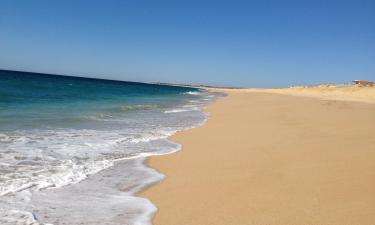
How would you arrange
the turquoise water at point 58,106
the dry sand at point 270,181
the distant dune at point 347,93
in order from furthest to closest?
the distant dune at point 347,93
the turquoise water at point 58,106
the dry sand at point 270,181

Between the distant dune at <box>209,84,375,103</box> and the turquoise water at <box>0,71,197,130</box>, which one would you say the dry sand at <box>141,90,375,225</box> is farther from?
the distant dune at <box>209,84,375,103</box>

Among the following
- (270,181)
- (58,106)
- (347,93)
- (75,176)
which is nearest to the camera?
(270,181)

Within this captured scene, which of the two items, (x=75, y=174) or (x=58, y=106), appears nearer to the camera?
(x=75, y=174)

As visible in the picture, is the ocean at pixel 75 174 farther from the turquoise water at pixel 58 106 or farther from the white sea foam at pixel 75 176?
the turquoise water at pixel 58 106

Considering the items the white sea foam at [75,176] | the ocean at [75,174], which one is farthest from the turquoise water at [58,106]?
the white sea foam at [75,176]

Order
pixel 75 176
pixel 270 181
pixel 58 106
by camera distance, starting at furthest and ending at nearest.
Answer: pixel 58 106, pixel 75 176, pixel 270 181

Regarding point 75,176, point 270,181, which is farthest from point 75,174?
point 270,181

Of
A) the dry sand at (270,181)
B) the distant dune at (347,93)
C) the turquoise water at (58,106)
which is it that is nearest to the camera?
the dry sand at (270,181)

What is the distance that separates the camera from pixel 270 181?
179 inches

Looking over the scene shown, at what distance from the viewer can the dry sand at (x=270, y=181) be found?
342 cm

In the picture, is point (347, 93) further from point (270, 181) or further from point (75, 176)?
point (75, 176)

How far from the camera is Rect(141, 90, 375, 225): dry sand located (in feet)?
11.2

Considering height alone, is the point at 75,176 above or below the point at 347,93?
below

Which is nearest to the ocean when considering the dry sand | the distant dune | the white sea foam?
the white sea foam
